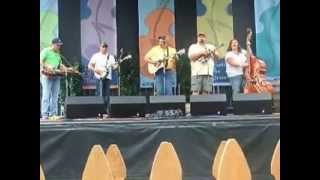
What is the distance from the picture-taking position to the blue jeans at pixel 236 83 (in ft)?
10.5

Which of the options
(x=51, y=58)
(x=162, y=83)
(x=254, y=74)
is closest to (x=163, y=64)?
(x=162, y=83)

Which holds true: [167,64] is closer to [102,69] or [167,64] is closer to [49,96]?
[102,69]

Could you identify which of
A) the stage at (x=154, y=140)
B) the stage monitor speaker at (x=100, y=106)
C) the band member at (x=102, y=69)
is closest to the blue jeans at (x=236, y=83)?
the stage at (x=154, y=140)

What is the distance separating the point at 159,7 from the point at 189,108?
0.76 m

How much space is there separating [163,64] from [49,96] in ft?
2.72

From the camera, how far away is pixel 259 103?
316cm

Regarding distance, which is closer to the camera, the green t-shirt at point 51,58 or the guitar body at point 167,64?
the green t-shirt at point 51,58

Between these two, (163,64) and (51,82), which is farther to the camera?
(163,64)

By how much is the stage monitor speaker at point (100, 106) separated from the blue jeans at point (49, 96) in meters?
0.08

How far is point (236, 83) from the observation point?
10.6 feet

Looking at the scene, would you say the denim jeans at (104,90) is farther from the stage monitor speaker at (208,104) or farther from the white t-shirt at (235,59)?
the white t-shirt at (235,59)

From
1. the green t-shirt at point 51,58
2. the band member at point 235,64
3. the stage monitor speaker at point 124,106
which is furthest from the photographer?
the band member at point 235,64
